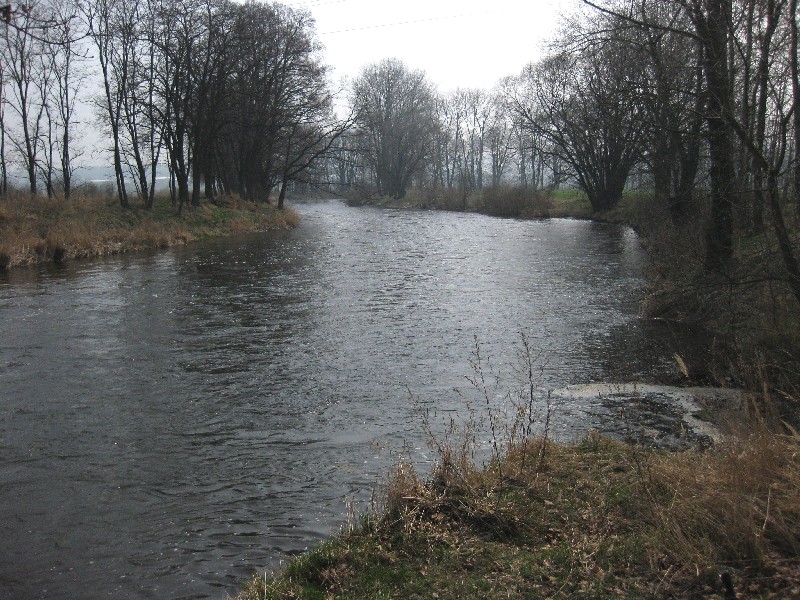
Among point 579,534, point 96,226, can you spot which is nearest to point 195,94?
point 96,226

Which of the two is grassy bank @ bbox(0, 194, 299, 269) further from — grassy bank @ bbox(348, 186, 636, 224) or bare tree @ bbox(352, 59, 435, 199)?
bare tree @ bbox(352, 59, 435, 199)

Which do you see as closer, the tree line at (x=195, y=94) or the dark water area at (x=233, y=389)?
the dark water area at (x=233, y=389)

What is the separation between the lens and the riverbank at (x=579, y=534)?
153 inches

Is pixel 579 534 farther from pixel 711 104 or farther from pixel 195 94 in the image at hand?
pixel 195 94

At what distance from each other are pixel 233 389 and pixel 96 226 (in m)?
21.1

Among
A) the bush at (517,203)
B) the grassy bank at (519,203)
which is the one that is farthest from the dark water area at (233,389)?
the bush at (517,203)

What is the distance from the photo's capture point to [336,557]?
4.69 meters

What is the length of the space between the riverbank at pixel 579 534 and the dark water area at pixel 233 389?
96 centimetres

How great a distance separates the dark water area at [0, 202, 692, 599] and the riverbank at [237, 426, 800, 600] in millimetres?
964

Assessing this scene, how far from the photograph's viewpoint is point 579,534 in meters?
4.70

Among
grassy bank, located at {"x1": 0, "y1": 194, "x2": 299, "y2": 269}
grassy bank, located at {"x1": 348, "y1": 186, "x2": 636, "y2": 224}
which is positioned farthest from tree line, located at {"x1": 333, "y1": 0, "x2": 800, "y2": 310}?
grassy bank, located at {"x1": 348, "y1": 186, "x2": 636, "y2": 224}

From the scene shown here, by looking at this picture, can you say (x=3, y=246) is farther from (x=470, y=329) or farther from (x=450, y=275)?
(x=470, y=329)

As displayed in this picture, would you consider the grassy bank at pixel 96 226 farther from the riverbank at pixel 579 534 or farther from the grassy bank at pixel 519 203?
the riverbank at pixel 579 534

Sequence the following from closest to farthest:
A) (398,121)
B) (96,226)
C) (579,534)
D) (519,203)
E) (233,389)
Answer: (579,534), (233,389), (96,226), (519,203), (398,121)
